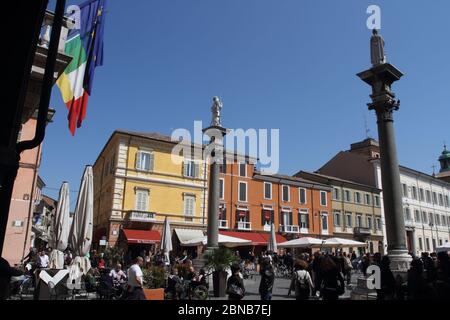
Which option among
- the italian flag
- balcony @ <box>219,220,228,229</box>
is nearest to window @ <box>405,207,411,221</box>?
balcony @ <box>219,220,228,229</box>

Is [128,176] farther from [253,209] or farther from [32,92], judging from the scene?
[32,92]

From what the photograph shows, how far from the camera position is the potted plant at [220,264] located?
12461mm

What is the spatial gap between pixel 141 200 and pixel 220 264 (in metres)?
20.2

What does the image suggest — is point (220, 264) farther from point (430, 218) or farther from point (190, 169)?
point (430, 218)

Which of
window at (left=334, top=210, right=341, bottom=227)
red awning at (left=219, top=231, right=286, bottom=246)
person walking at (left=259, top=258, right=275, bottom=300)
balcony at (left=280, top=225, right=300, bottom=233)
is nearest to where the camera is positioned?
person walking at (left=259, top=258, right=275, bottom=300)

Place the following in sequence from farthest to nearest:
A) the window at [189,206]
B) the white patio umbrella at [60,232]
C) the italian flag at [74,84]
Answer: the window at [189,206] → the white patio umbrella at [60,232] → the italian flag at [74,84]

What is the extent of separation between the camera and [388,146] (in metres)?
11.7

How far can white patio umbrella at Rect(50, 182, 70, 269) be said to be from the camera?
11375 mm

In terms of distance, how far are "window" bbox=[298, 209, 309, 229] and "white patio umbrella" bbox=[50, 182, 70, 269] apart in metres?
31.4

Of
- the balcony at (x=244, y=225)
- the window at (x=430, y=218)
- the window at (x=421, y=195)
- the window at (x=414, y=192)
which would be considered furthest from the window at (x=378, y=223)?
the balcony at (x=244, y=225)

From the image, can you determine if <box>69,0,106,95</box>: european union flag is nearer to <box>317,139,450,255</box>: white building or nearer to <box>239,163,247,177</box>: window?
<box>239,163,247,177</box>: window

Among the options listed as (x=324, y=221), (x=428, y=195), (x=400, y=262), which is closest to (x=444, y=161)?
(x=428, y=195)

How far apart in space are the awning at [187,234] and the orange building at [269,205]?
2439 mm

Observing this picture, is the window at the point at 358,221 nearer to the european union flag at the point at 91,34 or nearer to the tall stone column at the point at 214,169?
the tall stone column at the point at 214,169
